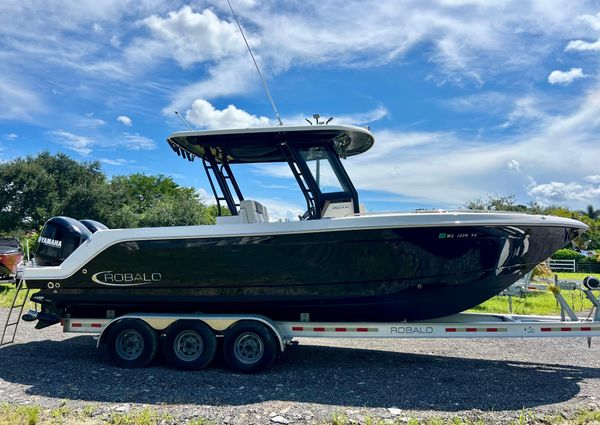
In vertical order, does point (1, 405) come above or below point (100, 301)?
below

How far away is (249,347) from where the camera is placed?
619cm

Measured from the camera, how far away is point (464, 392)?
515 centimetres

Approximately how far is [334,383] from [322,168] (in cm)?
275

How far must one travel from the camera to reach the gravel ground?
186 inches

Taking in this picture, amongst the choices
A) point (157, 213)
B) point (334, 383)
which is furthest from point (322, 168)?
point (157, 213)

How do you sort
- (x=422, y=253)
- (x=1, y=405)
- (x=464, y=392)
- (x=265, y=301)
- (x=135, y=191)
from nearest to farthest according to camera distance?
(x=1, y=405), (x=464, y=392), (x=422, y=253), (x=265, y=301), (x=135, y=191)

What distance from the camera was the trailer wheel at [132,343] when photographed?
20.8 ft

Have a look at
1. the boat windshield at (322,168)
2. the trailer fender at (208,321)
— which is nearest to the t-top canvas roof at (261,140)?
the boat windshield at (322,168)

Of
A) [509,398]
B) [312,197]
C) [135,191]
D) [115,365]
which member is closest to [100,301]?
[115,365]

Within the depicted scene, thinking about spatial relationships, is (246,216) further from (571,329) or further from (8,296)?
(8,296)

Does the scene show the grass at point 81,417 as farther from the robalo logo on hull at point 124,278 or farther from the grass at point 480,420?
the robalo logo on hull at point 124,278

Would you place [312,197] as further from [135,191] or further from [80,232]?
[135,191]

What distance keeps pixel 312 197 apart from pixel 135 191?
4205 centimetres

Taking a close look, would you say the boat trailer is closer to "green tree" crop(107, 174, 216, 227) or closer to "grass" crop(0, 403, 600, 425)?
"grass" crop(0, 403, 600, 425)
